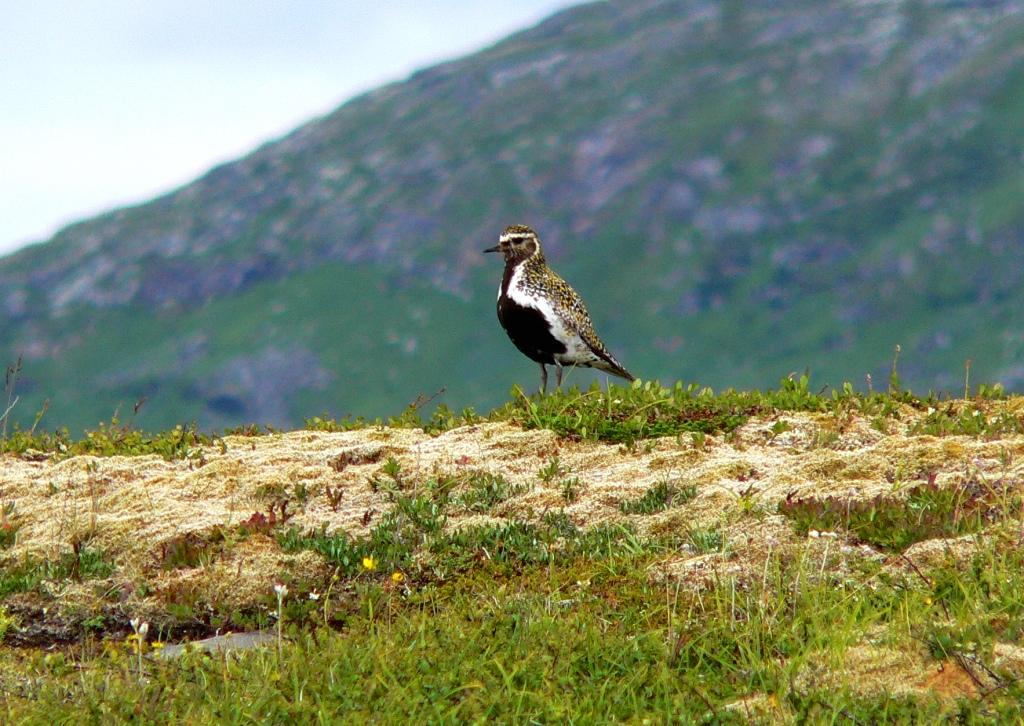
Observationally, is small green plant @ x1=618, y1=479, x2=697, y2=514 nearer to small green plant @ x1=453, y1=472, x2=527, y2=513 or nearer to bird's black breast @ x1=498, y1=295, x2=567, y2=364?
small green plant @ x1=453, y1=472, x2=527, y2=513

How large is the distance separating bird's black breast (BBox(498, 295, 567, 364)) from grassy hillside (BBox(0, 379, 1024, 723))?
8.54 feet

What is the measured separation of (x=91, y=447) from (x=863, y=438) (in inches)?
300

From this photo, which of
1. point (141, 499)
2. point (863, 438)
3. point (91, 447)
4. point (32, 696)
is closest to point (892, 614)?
point (863, 438)

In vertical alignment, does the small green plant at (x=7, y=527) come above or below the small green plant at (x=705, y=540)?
above

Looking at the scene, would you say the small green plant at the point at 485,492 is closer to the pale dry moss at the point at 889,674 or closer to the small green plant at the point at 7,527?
the small green plant at the point at 7,527

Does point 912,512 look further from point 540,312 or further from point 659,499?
point 540,312

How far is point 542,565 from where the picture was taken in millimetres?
9547

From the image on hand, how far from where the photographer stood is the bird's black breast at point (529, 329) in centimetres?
1605

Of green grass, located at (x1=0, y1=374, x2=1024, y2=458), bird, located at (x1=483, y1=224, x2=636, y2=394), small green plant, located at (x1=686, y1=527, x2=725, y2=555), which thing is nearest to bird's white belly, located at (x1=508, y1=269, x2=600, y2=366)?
bird, located at (x1=483, y1=224, x2=636, y2=394)

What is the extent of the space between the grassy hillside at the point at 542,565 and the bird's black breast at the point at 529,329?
260 cm

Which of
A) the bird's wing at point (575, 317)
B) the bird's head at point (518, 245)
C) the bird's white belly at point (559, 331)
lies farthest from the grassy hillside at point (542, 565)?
the bird's head at point (518, 245)

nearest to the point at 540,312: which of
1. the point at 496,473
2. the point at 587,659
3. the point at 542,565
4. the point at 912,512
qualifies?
the point at 496,473

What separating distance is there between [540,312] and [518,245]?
1.18 m

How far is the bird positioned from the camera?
1603cm
